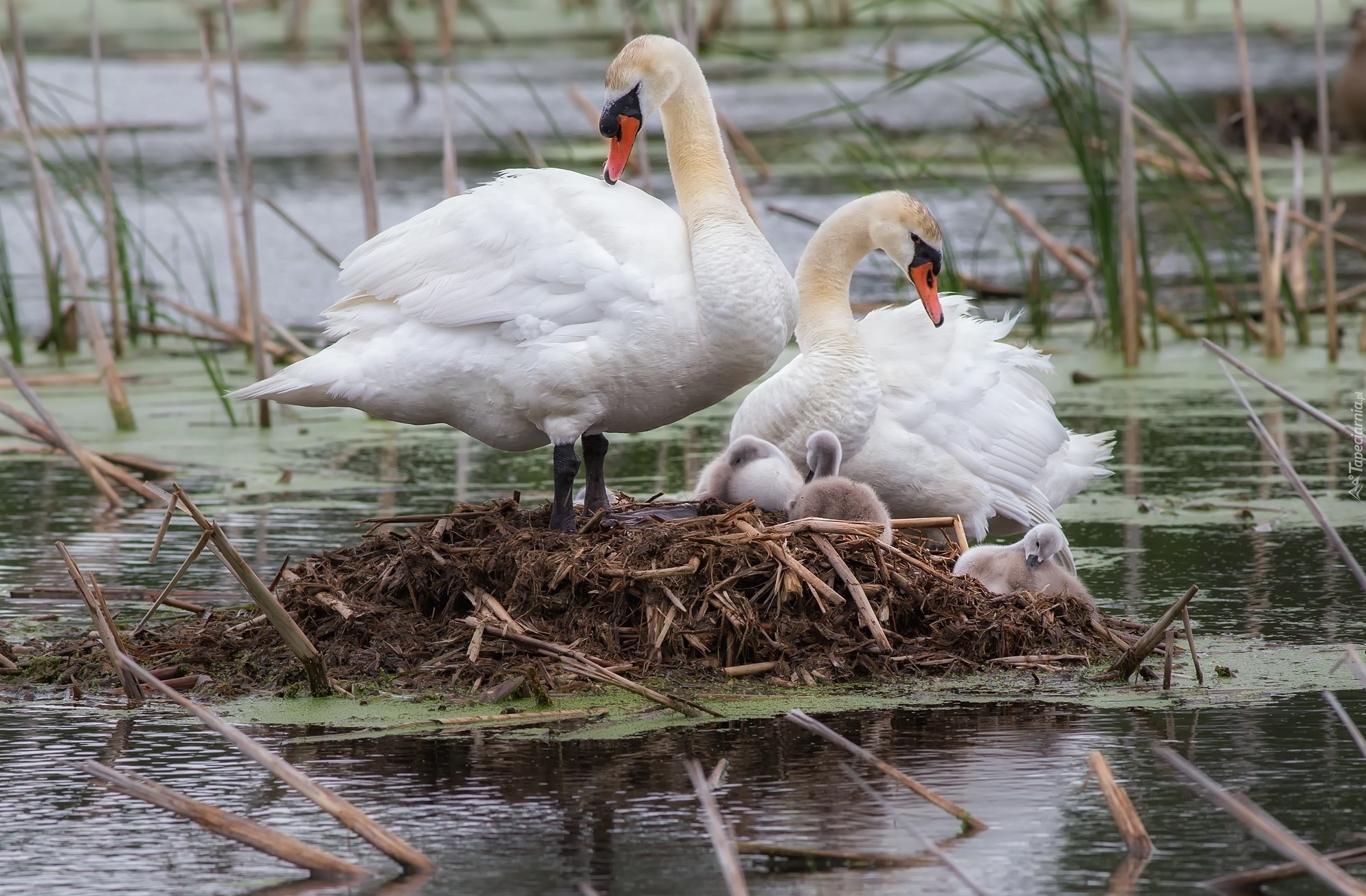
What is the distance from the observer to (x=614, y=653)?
15.4 feet

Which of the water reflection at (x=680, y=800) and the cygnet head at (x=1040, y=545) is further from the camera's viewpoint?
the cygnet head at (x=1040, y=545)

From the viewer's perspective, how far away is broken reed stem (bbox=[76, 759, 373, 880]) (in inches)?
126

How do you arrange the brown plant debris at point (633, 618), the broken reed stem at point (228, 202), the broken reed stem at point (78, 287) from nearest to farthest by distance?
the brown plant debris at point (633, 618) < the broken reed stem at point (78, 287) < the broken reed stem at point (228, 202)

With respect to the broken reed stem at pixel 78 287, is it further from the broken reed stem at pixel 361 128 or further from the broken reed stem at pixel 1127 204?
the broken reed stem at pixel 1127 204

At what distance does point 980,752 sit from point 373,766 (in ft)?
4.07

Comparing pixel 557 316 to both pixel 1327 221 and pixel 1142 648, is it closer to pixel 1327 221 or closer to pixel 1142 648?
pixel 1142 648

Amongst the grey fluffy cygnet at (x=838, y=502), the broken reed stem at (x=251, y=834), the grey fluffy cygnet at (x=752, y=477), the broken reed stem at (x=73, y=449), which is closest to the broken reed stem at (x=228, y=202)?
the broken reed stem at (x=73, y=449)

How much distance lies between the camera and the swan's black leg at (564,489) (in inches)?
209

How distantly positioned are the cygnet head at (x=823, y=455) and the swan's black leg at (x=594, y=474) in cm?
61

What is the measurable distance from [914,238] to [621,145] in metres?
1.25

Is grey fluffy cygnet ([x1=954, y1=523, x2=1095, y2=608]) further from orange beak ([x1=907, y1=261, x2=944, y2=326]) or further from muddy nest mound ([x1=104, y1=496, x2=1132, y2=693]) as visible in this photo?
orange beak ([x1=907, y1=261, x2=944, y2=326])

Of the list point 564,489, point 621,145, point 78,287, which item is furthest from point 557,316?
point 78,287

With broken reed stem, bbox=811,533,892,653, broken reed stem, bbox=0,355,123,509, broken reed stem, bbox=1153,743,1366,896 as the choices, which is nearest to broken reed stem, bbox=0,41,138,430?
broken reed stem, bbox=0,355,123,509

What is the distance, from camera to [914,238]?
21.4 feet
